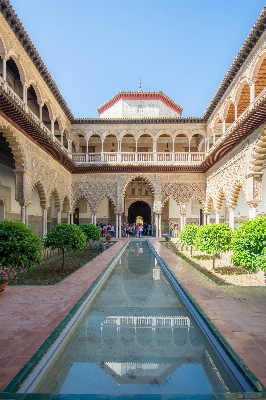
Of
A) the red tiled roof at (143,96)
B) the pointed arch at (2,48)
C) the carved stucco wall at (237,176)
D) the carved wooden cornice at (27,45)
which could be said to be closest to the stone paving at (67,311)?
the carved stucco wall at (237,176)

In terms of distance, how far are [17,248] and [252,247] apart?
4749 mm

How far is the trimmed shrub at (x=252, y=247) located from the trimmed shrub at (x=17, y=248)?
4186 mm

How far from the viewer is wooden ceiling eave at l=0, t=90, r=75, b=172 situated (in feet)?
32.7

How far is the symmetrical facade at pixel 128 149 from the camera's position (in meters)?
11.6

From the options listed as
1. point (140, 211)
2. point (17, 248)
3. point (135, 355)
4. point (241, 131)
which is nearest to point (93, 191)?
point (140, 211)

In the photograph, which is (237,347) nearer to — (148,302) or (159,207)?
(148,302)

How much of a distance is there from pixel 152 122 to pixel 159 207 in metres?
6.13

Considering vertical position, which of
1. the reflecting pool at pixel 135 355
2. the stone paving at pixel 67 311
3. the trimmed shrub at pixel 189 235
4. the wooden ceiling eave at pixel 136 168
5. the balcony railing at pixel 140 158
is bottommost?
the reflecting pool at pixel 135 355

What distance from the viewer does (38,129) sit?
12.7m

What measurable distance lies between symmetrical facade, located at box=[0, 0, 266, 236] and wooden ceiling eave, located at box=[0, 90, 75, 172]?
41 millimetres

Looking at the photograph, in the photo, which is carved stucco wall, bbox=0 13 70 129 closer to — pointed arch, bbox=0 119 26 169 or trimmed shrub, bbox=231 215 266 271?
pointed arch, bbox=0 119 26 169

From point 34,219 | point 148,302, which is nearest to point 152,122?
point 34,219

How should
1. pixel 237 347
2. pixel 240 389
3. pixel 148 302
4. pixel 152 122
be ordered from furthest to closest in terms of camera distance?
1. pixel 152 122
2. pixel 148 302
3. pixel 237 347
4. pixel 240 389

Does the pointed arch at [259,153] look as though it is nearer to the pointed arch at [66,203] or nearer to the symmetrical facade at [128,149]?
the symmetrical facade at [128,149]
